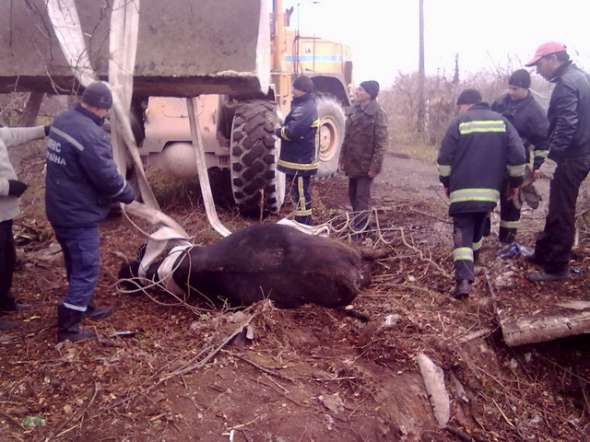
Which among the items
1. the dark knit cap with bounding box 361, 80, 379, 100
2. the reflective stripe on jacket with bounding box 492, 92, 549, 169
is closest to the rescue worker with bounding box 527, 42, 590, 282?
the reflective stripe on jacket with bounding box 492, 92, 549, 169

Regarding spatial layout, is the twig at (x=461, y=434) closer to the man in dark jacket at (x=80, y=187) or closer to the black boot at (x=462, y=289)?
the black boot at (x=462, y=289)

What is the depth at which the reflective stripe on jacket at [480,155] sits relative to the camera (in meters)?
4.33

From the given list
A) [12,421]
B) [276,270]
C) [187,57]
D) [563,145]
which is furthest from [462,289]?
[12,421]

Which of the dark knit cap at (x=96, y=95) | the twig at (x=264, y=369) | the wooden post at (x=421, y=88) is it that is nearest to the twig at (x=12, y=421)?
the twig at (x=264, y=369)

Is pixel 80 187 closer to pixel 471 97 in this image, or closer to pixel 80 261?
pixel 80 261

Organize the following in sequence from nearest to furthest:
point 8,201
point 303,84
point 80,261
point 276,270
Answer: point 80,261 < point 8,201 < point 276,270 < point 303,84

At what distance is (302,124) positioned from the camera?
5625mm

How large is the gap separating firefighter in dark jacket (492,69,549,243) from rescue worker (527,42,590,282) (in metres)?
0.16

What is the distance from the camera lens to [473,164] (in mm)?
4344

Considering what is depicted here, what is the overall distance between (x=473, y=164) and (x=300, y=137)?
6.54 feet

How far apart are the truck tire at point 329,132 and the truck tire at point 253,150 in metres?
2.21

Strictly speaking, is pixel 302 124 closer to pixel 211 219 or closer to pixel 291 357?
pixel 211 219

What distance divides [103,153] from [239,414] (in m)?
1.85

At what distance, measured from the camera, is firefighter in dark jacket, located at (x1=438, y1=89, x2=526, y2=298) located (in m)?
4.33
